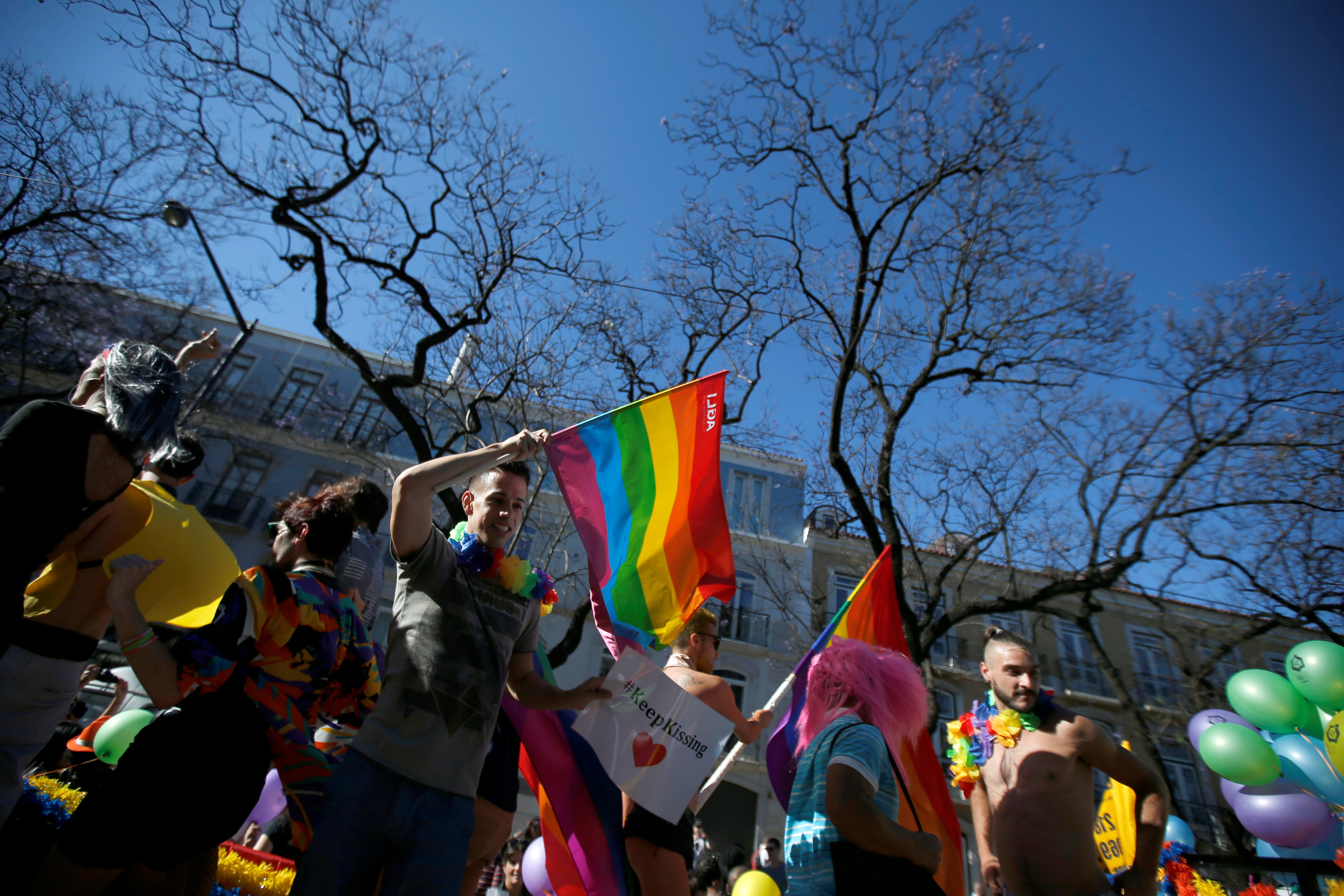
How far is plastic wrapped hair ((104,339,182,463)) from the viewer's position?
2031 millimetres

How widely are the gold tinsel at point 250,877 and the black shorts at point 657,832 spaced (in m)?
1.45

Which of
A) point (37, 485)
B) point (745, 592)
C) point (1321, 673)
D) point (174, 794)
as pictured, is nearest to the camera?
point (37, 485)

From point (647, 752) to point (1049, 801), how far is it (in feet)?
6.65

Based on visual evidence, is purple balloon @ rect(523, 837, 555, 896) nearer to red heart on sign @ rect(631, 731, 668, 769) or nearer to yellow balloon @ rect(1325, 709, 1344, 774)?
red heart on sign @ rect(631, 731, 668, 769)

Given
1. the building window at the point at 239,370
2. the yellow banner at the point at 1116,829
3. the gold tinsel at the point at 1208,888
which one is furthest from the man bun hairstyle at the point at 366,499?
the building window at the point at 239,370

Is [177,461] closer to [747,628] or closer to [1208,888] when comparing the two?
[1208,888]

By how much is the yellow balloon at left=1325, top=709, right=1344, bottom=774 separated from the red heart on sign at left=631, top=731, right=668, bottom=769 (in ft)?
18.4

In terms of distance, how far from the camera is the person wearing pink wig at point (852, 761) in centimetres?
212

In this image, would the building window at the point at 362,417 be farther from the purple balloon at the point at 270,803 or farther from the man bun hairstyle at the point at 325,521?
the man bun hairstyle at the point at 325,521

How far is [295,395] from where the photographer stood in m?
21.2

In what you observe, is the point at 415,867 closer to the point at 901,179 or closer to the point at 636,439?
the point at 636,439

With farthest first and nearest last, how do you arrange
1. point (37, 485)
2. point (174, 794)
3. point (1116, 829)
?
point (1116, 829) → point (174, 794) → point (37, 485)

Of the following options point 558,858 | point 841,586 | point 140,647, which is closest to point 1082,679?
point 841,586

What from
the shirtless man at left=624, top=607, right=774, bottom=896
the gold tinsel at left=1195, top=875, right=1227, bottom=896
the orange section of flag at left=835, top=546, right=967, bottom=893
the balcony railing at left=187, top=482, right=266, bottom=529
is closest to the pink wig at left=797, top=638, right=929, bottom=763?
the orange section of flag at left=835, top=546, right=967, bottom=893
